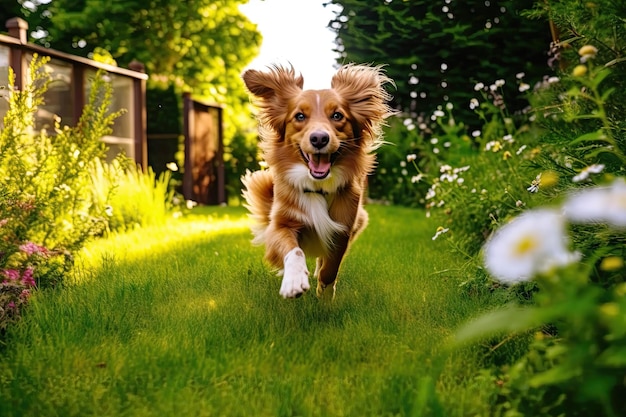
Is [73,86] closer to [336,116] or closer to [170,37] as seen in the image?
[336,116]

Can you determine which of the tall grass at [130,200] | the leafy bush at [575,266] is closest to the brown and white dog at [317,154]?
the leafy bush at [575,266]

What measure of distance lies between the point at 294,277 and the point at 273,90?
1590 mm

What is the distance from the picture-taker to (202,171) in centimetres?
1270

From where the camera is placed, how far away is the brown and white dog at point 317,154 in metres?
4.15

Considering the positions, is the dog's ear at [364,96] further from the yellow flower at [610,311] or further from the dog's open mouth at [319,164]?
the yellow flower at [610,311]

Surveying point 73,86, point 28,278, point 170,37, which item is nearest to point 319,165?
point 28,278

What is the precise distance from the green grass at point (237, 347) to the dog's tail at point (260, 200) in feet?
1.04

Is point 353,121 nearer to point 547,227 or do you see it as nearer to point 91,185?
point 547,227

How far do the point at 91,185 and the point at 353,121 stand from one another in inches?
147

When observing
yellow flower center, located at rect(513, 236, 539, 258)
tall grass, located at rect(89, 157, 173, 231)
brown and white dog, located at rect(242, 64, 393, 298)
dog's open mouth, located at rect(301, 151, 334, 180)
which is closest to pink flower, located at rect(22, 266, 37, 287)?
brown and white dog, located at rect(242, 64, 393, 298)

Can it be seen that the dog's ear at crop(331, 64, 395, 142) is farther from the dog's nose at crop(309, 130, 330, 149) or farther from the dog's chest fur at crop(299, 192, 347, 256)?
the dog's chest fur at crop(299, 192, 347, 256)

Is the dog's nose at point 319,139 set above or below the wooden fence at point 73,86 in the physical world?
below

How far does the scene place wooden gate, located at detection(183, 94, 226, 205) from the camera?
12055 millimetres

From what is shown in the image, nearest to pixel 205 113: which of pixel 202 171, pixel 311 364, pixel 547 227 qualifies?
pixel 202 171
